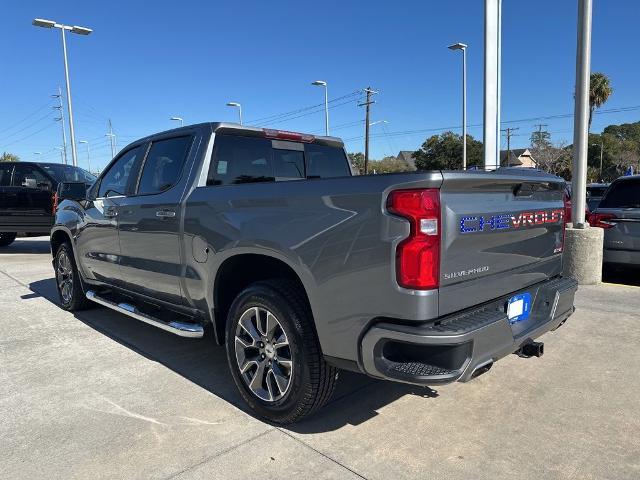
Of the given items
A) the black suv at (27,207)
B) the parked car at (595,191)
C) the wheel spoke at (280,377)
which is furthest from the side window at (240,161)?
the parked car at (595,191)

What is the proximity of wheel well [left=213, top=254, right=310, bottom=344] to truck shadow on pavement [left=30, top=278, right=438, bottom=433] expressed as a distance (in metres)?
0.44

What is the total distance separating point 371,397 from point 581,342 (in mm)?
2222

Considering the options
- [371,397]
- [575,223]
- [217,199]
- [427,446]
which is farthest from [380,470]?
[575,223]

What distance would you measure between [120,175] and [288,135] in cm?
172

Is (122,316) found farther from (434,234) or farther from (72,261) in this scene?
(434,234)

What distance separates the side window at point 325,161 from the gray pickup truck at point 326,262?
0.26 feet

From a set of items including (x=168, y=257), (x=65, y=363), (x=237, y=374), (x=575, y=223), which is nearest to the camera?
(x=237, y=374)

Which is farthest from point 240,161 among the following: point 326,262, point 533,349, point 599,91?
point 599,91

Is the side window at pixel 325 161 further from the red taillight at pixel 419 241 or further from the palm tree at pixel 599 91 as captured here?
the palm tree at pixel 599 91

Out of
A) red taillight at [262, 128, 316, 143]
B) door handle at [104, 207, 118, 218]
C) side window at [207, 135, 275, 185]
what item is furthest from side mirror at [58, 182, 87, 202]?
red taillight at [262, 128, 316, 143]

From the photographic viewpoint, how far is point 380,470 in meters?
2.63

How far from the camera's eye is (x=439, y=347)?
2.38 m

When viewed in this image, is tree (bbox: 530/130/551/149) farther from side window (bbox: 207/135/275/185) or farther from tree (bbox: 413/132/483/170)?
side window (bbox: 207/135/275/185)

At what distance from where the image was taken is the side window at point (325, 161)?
463 cm
